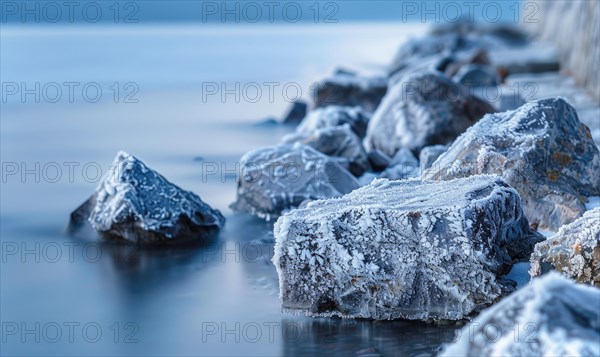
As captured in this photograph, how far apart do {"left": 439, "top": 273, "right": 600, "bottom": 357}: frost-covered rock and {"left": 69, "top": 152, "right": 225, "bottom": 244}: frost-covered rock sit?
2877mm

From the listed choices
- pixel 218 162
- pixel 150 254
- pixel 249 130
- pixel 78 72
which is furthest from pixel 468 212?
pixel 78 72

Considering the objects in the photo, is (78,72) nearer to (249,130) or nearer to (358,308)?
(249,130)

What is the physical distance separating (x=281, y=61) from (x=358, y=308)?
14698mm

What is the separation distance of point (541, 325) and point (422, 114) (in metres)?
4.77

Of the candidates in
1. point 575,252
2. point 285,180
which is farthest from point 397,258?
point 285,180

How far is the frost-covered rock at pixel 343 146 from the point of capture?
6.18 meters

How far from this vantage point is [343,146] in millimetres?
6273

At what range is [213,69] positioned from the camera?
54.3ft

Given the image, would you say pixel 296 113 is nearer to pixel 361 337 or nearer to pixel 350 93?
pixel 350 93

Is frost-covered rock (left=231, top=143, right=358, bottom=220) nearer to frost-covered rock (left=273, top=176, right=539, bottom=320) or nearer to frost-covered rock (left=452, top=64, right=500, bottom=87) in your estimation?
frost-covered rock (left=273, top=176, right=539, bottom=320)

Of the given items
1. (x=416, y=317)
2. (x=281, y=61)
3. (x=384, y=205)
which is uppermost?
(x=384, y=205)

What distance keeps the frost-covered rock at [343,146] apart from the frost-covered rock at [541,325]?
380 centimetres

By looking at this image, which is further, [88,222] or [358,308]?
[88,222]

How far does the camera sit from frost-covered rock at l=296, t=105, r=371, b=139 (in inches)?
300
